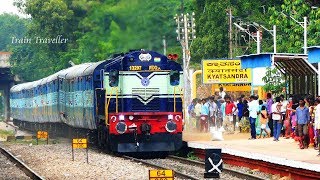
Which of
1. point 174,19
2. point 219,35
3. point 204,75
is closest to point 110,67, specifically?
point 204,75

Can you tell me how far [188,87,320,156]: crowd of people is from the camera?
2465 centimetres

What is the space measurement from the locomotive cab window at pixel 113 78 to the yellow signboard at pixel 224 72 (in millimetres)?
16228

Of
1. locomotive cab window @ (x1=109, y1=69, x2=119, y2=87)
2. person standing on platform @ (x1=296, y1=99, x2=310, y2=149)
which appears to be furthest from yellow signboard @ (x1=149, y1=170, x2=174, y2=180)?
locomotive cab window @ (x1=109, y1=69, x2=119, y2=87)

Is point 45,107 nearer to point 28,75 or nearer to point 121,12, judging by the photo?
point 121,12

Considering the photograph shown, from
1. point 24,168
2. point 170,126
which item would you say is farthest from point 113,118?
point 24,168

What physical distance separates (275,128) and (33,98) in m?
25.8

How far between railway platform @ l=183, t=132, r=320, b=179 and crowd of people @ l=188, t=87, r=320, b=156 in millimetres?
459

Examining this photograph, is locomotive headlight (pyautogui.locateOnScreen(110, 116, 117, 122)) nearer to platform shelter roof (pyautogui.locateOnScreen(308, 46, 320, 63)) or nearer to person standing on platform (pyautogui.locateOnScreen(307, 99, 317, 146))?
person standing on platform (pyautogui.locateOnScreen(307, 99, 317, 146))

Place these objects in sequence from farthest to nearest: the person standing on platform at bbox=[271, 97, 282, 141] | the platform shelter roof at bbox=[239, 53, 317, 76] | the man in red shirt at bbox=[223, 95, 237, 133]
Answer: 1. the man in red shirt at bbox=[223, 95, 237, 133]
2. the platform shelter roof at bbox=[239, 53, 317, 76]
3. the person standing on platform at bbox=[271, 97, 282, 141]

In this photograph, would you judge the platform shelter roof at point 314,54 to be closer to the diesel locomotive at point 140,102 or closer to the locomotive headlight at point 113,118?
the diesel locomotive at point 140,102

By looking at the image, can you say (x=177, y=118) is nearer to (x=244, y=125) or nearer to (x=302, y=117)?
(x=302, y=117)

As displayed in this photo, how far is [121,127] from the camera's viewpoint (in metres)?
27.6

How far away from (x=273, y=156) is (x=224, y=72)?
72.0 feet

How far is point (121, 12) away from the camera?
38938 millimetres
